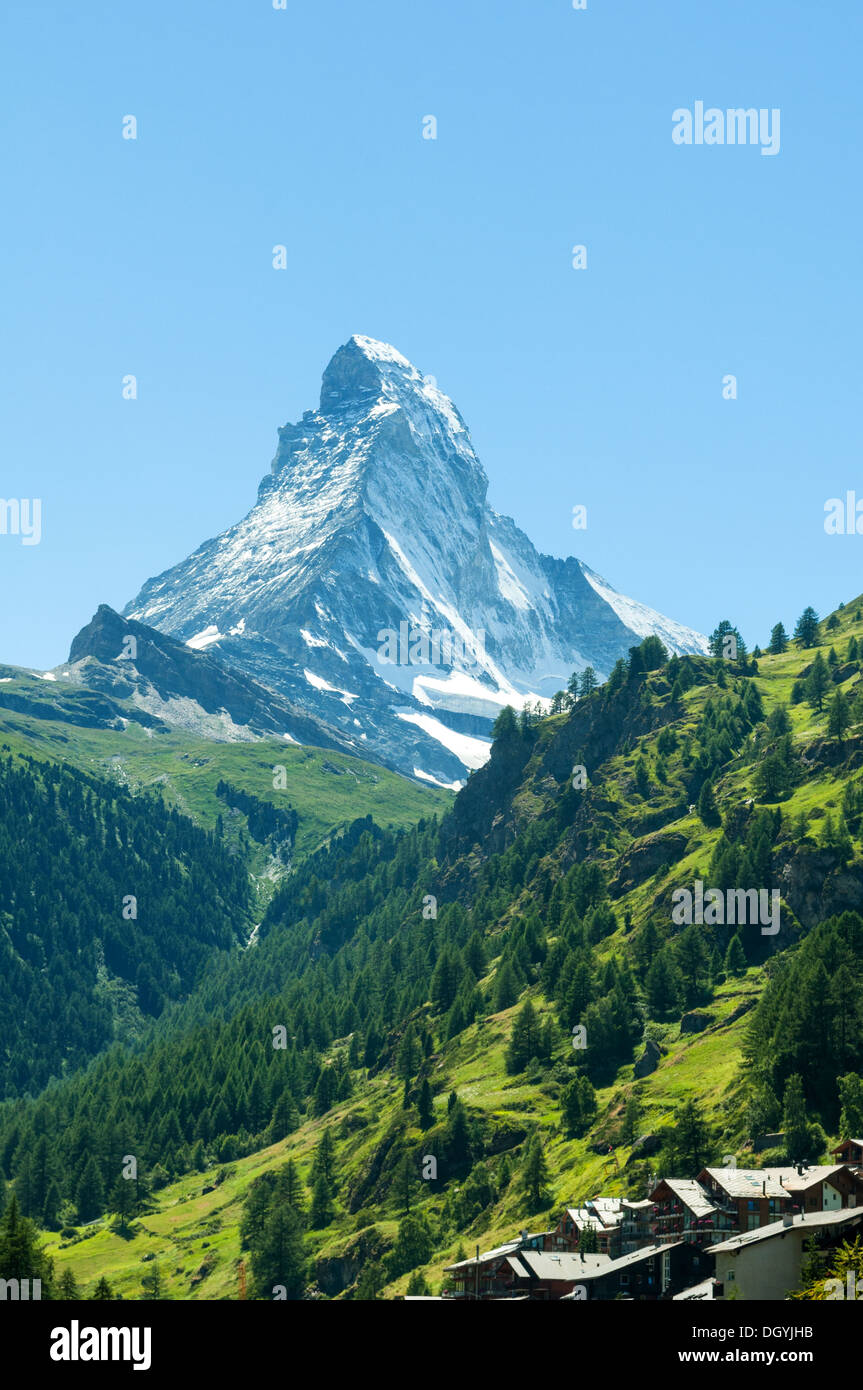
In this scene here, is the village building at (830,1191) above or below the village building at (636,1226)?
above

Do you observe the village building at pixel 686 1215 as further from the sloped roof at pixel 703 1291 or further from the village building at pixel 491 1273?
the village building at pixel 491 1273

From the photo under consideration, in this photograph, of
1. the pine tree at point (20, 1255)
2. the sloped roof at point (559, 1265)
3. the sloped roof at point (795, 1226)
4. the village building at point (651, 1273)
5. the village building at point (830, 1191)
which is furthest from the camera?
the sloped roof at point (559, 1265)

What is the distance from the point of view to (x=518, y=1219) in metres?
165

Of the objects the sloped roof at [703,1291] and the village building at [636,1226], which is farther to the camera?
the village building at [636,1226]

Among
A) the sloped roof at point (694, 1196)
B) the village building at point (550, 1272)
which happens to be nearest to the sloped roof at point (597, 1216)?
the village building at point (550, 1272)

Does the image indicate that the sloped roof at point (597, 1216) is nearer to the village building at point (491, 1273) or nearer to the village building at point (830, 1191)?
the village building at point (491, 1273)

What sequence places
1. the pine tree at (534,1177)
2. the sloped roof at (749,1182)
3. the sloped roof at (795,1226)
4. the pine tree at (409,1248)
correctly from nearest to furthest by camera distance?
the sloped roof at (795,1226), the sloped roof at (749,1182), the pine tree at (409,1248), the pine tree at (534,1177)

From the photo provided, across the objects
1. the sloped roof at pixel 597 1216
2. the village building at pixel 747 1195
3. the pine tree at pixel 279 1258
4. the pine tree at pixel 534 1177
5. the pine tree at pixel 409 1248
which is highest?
the village building at pixel 747 1195

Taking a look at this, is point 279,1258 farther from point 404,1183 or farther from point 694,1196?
point 694,1196

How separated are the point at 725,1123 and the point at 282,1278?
5541 centimetres

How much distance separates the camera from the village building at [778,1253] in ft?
316
